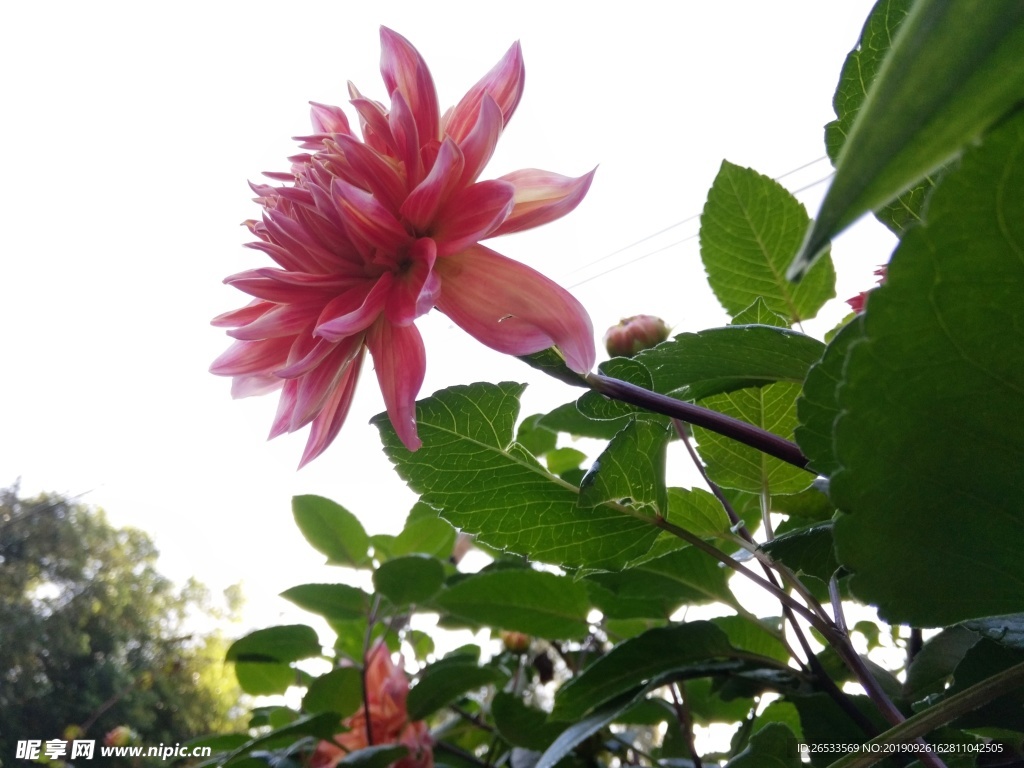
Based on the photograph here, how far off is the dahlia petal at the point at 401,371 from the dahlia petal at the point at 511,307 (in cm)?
2

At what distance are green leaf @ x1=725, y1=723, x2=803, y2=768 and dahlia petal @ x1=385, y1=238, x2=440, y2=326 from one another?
213 mm

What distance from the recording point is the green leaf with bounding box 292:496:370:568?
0.62 meters

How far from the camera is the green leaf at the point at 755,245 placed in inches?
15.3

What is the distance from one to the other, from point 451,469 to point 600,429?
0.21m

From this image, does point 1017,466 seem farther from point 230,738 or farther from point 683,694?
point 230,738

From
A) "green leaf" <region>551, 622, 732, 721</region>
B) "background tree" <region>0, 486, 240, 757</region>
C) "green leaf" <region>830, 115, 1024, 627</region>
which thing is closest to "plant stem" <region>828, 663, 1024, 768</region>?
"green leaf" <region>830, 115, 1024, 627</region>

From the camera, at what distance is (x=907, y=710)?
13.5 inches

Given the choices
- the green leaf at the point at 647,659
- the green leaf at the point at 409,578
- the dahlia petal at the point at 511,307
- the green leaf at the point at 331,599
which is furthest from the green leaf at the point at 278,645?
the dahlia petal at the point at 511,307

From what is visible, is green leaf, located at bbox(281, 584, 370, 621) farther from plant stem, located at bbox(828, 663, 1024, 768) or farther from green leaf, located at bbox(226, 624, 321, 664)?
plant stem, located at bbox(828, 663, 1024, 768)

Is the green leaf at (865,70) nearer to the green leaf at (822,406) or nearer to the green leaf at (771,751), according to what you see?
the green leaf at (822,406)

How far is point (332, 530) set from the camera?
63cm

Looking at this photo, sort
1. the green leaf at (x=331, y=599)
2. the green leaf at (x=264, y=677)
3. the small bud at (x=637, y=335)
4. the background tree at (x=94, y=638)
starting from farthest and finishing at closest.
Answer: the background tree at (x=94, y=638)
the green leaf at (x=264, y=677)
the green leaf at (x=331, y=599)
the small bud at (x=637, y=335)

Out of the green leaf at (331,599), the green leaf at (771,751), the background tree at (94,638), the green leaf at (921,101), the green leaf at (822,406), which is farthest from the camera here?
the background tree at (94,638)

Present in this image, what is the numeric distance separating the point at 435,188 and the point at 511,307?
53mm
